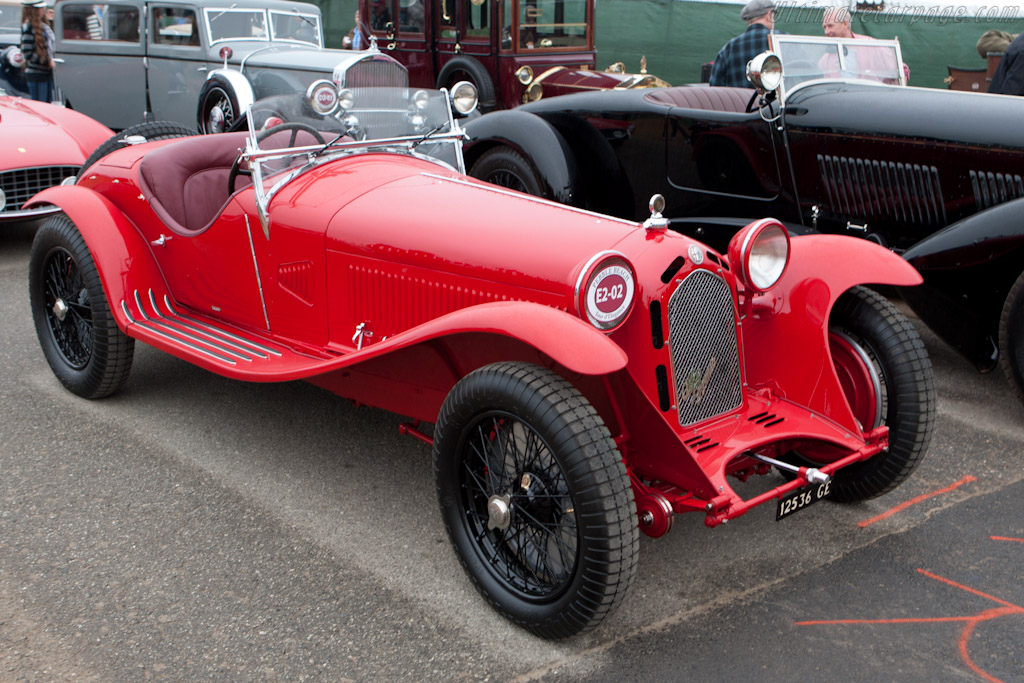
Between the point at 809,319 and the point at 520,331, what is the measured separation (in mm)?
1162

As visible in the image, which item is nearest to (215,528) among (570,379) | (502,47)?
(570,379)

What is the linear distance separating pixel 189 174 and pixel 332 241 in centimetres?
137

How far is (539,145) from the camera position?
19.4 feet

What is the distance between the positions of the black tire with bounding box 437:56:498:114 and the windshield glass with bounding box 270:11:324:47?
179 cm

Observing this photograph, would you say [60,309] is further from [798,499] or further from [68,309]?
[798,499]

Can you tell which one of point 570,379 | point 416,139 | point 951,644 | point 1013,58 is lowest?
point 951,644

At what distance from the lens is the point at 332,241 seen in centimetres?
348

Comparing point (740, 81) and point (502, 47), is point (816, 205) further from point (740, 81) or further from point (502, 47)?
point (502, 47)

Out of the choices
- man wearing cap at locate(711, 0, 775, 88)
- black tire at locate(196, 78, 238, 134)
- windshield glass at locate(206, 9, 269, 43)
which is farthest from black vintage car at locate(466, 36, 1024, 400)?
windshield glass at locate(206, 9, 269, 43)

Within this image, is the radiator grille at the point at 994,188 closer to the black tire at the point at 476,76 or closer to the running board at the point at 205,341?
the running board at the point at 205,341

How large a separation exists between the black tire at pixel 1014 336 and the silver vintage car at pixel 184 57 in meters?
7.00

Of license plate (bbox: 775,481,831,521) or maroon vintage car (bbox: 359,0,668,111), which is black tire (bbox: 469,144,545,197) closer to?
license plate (bbox: 775,481,831,521)

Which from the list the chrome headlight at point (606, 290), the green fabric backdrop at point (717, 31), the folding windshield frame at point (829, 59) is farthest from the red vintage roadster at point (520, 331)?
the green fabric backdrop at point (717, 31)

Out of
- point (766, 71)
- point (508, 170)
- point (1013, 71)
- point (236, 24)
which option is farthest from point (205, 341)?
point (236, 24)
